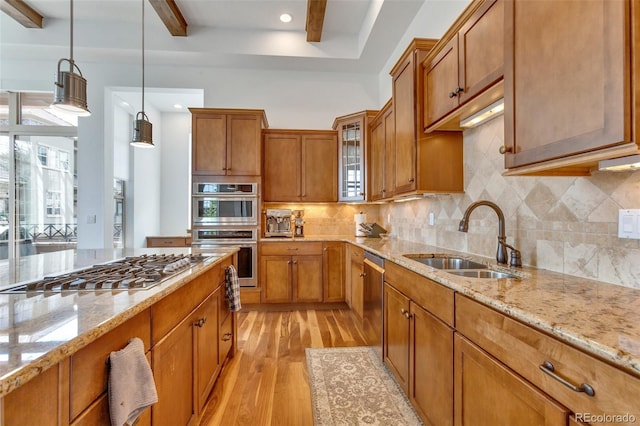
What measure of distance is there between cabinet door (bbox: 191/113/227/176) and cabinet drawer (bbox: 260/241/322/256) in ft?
3.70

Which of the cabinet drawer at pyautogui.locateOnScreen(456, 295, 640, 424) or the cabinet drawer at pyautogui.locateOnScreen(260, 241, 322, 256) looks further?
the cabinet drawer at pyautogui.locateOnScreen(260, 241, 322, 256)

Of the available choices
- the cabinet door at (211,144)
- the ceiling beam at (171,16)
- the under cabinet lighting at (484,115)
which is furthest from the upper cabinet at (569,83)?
the ceiling beam at (171,16)

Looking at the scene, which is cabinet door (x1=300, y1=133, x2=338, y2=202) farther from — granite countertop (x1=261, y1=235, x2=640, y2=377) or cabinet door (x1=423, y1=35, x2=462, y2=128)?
granite countertop (x1=261, y1=235, x2=640, y2=377)

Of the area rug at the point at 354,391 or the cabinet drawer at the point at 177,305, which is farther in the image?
the area rug at the point at 354,391

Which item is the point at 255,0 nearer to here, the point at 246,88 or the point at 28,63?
the point at 246,88

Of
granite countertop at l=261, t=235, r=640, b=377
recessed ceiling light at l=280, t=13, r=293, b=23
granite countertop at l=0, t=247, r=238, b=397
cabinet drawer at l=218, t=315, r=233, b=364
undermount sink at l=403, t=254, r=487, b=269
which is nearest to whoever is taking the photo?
granite countertop at l=0, t=247, r=238, b=397

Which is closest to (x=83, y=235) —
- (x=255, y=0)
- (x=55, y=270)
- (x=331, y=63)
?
(x=55, y=270)

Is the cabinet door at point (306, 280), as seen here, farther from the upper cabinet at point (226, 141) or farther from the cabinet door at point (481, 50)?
the cabinet door at point (481, 50)

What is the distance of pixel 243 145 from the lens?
3.78 meters

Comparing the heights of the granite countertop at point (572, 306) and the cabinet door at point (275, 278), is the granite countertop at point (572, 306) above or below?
above

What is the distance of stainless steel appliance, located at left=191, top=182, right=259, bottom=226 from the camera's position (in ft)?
12.3

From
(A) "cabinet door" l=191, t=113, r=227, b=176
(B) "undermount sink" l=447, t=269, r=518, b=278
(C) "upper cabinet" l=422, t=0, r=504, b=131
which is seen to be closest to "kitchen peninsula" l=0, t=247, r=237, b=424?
(B) "undermount sink" l=447, t=269, r=518, b=278

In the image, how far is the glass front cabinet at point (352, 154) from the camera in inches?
151

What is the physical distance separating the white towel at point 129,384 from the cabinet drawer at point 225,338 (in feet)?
4.10
